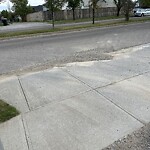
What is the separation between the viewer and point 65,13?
48.1 meters

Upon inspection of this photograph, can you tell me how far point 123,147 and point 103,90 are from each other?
220cm

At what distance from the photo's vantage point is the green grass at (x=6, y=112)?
472cm

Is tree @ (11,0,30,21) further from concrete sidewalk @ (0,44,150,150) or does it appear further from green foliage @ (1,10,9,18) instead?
concrete sidewalk @ (0,44,150,150)

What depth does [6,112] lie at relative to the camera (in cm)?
A: 491

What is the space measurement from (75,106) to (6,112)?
129 cm

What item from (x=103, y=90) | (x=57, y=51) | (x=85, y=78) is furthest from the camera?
(x=57, y=51)

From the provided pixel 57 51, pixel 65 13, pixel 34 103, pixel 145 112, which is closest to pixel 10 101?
pixel 34 103

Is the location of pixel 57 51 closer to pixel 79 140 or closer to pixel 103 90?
pixel 103 90

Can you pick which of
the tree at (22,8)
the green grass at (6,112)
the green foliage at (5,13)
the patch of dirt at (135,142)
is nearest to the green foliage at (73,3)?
the tree at (22,8)

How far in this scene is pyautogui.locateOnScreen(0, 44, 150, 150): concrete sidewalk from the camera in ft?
13.2

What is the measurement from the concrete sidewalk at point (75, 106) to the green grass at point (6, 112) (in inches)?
4.8

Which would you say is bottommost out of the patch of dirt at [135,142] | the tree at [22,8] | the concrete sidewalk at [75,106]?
the patch of dirt at [135,142]

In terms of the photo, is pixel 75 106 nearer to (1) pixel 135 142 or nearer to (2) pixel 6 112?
(2) pixel 6 112

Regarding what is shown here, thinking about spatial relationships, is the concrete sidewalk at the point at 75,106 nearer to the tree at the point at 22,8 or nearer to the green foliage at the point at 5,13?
the tree at the point at 22,8
